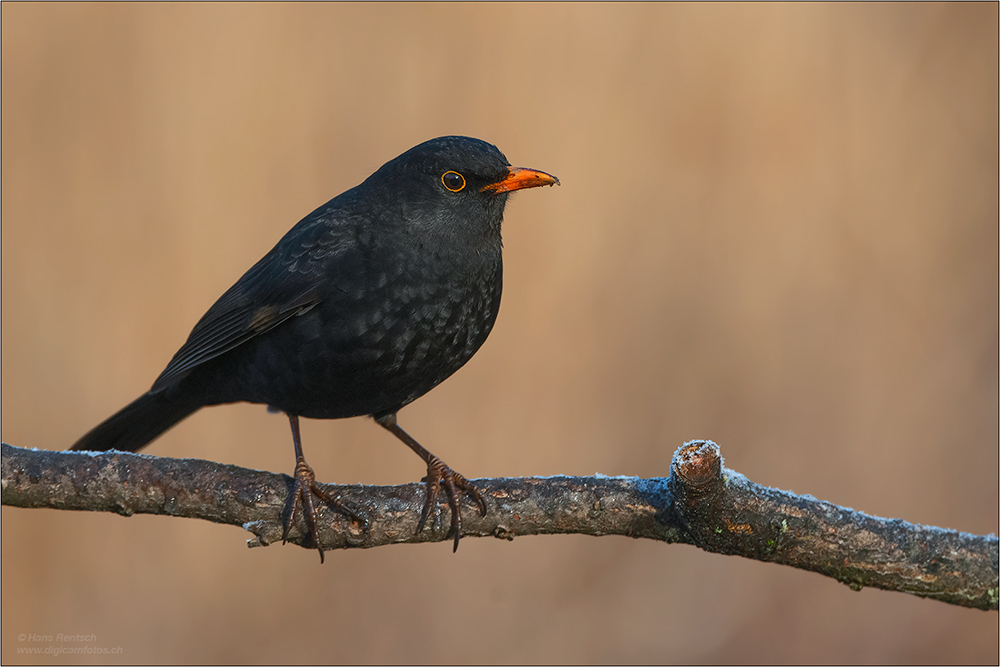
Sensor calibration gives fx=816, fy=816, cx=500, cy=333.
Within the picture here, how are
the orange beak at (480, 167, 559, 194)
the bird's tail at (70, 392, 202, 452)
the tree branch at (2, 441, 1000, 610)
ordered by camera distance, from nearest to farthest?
the tree branch at (2, 441, 1000, 610)
the orange beak at (480, 167, 559, 194)
the bird's tail at (70, 392, 202, 452)

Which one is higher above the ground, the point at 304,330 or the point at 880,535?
the point at 304,330

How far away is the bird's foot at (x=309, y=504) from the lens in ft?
9.99

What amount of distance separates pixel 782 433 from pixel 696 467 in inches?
138

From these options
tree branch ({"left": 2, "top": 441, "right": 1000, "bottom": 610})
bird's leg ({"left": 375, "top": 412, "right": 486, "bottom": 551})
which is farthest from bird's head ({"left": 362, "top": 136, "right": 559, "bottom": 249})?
tree branch ({"left": 2, "top": 441, "right": 1000, "bottom": 610})

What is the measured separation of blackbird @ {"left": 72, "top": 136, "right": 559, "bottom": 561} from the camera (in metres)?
3.14

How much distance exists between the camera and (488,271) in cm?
333

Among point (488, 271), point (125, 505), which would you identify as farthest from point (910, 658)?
point (125, 505)

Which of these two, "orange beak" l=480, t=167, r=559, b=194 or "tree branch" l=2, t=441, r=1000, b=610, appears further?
"orange beak" l=480, t=167, r=559, b=194

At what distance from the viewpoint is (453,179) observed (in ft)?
11.1

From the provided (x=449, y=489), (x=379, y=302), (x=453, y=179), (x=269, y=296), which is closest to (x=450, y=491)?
(x=449, y=489)

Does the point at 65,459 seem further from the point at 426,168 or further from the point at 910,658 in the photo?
the point at 910,658

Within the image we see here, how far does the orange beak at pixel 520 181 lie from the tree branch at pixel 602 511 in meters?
1.18

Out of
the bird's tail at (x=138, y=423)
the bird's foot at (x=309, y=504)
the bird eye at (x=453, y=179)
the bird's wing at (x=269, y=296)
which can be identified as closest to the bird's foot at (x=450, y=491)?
the bird's foot at (x=309, y=504)

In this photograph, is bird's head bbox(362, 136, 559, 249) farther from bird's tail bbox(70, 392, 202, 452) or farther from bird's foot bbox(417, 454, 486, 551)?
bird's tail bbox(70, 392, 202, 452)
